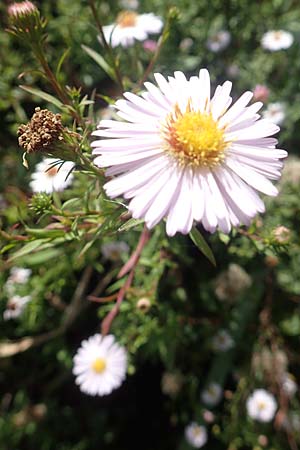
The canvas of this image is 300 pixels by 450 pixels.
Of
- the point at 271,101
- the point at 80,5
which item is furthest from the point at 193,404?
the point at 80,5

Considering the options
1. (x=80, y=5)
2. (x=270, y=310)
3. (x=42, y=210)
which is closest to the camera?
(x=42, y=210)

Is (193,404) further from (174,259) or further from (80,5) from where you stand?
(80,5)

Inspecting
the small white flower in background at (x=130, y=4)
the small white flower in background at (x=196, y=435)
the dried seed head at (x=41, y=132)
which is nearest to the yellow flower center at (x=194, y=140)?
the dried seed head at (x=41, y=132)

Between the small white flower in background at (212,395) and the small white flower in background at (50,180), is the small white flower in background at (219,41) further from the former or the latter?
the small white flower in background at (212,395)

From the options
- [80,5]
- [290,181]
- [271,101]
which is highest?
[80,5]

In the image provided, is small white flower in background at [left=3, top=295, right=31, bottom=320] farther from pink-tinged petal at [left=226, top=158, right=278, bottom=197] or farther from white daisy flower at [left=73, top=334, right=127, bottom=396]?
pink-tinged petal at [left=226, top=158, right=278, bottom=197]
